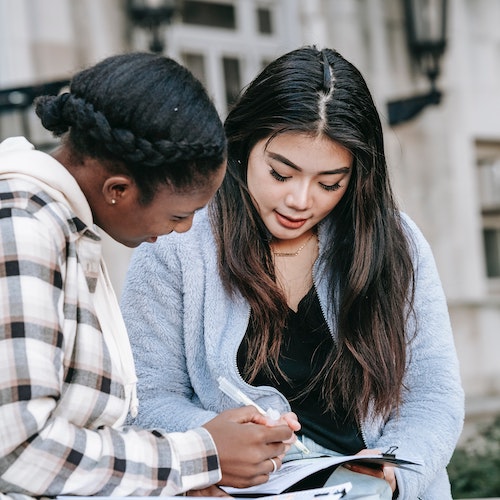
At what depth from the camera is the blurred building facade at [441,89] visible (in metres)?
6.51

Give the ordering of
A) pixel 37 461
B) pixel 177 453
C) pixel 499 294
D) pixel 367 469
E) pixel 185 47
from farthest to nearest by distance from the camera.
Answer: pixel 499 294, pixel 185 47, pixel 367 469, pixel 177 453, pixel 37 461

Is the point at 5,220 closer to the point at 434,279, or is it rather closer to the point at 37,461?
the point at 37,461

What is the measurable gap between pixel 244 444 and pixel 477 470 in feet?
9.35

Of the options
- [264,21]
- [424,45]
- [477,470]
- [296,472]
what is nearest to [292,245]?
[296,472]

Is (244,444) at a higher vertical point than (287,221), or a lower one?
lower

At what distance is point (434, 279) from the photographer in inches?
95.0

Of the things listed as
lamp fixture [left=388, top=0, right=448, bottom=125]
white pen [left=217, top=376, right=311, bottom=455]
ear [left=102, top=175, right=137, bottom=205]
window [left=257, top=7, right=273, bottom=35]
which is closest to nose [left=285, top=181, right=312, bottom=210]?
white pen [left=217, top=376, right=311, bottom=455]

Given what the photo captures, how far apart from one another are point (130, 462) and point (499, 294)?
6.54 metres

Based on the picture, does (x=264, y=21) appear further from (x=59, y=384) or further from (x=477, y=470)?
(x=59, y=384)

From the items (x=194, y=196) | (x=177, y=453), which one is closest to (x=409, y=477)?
(x=177, y=453)

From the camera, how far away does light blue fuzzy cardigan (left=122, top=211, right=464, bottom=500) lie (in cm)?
220

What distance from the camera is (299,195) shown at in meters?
2.24

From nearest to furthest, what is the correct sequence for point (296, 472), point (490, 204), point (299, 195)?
point (296, 472) → point (299, 195) → point (490, 204)

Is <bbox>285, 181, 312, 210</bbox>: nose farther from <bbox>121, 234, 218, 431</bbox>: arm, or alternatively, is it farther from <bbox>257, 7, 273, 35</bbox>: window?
<bbox>257, 7, 273, 35</bbox>: window
